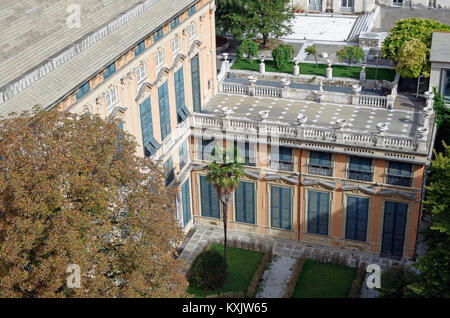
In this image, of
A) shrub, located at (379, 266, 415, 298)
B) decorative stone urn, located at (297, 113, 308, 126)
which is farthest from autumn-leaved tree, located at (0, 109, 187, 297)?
decorative stone urn, located at (297, 113, 308, 126)

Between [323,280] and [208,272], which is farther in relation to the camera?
[323,280]

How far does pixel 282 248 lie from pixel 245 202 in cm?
410

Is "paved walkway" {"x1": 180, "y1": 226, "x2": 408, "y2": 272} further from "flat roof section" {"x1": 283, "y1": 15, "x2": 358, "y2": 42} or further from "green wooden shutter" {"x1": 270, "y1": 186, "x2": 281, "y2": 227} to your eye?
"flat roof section" {"x1": 283, "y1": 15, "x2": 358, "y2": 42}

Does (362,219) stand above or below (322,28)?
below

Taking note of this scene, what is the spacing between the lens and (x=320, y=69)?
59344 millimetres

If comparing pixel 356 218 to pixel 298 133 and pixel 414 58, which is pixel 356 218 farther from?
pixel 414 58

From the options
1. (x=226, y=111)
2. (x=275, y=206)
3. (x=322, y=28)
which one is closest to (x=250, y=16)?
(x=322, y=28)

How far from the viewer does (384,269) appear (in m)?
42.5

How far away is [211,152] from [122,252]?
18.8 metres

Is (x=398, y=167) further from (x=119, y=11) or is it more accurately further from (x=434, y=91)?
(x=119, y=11)

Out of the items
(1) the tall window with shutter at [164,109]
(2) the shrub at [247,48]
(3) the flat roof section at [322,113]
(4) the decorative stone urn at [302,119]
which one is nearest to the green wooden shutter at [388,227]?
(3) the flat roof section at [322,113]

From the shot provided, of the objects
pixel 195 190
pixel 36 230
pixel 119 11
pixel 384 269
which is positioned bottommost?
pixel 384 269

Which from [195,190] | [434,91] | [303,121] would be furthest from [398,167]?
[195,190]

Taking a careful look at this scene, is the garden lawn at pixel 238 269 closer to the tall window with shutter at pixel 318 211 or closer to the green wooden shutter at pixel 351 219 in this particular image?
the tall window with shutter at pixel 318 211
